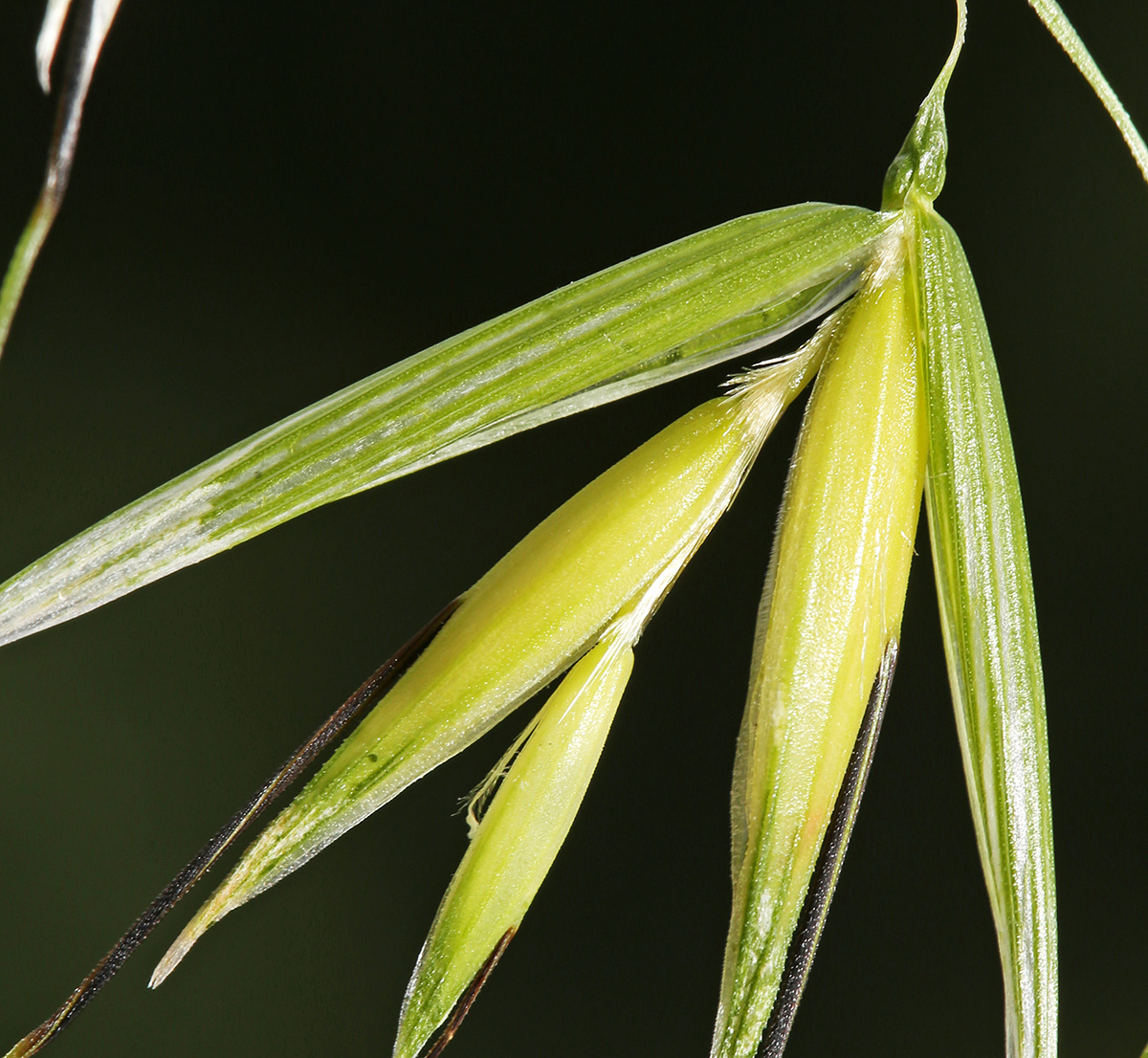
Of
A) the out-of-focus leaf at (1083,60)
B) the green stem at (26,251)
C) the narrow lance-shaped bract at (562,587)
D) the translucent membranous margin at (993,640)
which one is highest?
the green stem at (26,251)

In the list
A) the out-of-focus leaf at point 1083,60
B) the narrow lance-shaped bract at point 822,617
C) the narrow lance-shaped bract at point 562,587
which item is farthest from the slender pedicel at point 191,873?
the out-of-focus leaf at point 1083,60

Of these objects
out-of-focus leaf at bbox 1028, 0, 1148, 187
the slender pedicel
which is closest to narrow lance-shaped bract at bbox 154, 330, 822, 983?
the slender pedicel

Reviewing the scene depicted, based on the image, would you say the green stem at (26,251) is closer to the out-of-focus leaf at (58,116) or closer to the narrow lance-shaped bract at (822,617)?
the out-of-focus leaf at (58,116)

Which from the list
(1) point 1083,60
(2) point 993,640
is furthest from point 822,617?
(1) point 1083,60

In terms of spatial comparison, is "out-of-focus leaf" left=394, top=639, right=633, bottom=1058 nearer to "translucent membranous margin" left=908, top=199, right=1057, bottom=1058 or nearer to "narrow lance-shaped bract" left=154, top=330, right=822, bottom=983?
"narrow lance-shaped bract" left=154, top=330, right=822, bottom=983

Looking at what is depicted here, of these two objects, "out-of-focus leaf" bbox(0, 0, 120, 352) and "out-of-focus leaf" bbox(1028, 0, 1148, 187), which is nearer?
"out-of-focus leaf" bbox(0, 0, 120, 352)

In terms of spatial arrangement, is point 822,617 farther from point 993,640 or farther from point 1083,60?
point 1083,60
